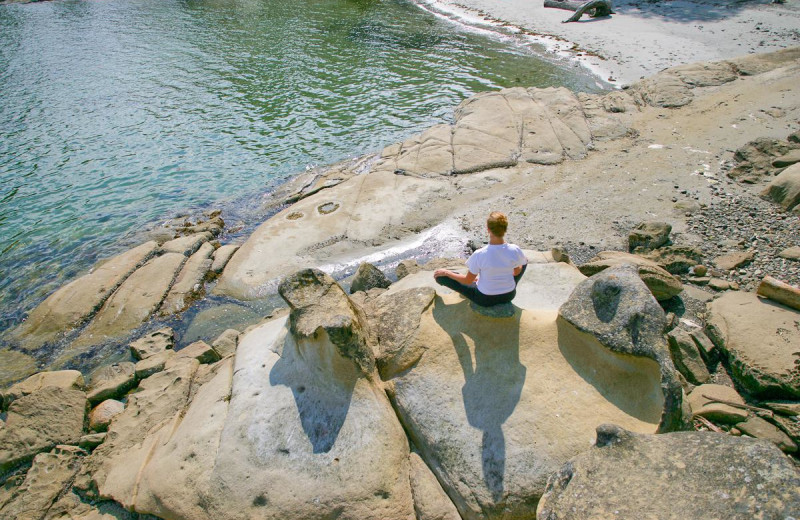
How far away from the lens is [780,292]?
24.0 feet

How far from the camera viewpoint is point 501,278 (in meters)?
5.97

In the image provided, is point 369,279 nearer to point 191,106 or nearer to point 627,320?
point 627,320

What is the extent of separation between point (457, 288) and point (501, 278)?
70cm

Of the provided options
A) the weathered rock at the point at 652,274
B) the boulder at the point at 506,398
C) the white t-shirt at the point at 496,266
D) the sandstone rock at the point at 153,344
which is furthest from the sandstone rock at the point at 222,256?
the weathered rock at the point at 652,274

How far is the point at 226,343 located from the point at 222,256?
11.9ft

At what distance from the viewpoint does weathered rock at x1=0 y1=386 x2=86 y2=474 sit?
6.93 m

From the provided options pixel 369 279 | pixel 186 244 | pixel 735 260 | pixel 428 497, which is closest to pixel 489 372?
pixel 428 497

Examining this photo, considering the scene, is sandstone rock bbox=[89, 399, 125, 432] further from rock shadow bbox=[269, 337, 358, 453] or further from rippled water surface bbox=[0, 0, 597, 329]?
rippled water surface bbox=[0, 0, 597, 329]

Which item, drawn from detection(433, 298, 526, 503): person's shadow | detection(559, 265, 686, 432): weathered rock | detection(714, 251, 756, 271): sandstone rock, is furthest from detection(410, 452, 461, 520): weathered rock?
detection(714, 251, 756, 271): sandstone rock

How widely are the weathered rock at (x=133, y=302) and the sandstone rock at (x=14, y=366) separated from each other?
0.81m

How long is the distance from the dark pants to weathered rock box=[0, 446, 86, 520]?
225 inches

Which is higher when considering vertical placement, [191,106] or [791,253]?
[791,253]

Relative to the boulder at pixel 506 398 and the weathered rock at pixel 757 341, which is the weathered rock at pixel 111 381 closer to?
the boulder at pixel 506 398

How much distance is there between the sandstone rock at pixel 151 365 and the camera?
8.67m
